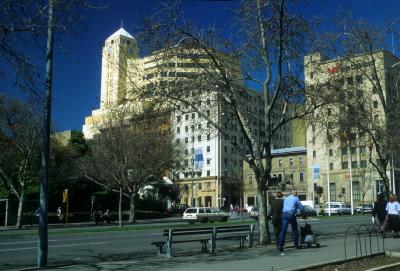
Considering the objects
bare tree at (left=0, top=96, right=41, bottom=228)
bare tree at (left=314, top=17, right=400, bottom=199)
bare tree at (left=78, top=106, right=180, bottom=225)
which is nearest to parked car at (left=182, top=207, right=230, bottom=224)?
bare tree at (left=78, top=106, right=180, bottom=225)

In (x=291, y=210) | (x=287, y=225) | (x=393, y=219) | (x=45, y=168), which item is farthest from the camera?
(x=393, y=219)

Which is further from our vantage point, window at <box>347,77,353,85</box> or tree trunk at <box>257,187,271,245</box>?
window at <box>347,77,353,85</box>

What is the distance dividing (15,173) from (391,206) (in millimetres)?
36047

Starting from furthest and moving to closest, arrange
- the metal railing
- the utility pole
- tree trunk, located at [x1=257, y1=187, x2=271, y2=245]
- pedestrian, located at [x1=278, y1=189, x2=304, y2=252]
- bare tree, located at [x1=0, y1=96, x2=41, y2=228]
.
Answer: bare tree, located at [x1=0, y1=96, x2=41, y2=228]
tree trunk, located at [x1=257, y1=187, x2=271, y2=245]
pedestrian, located at [x1=278, y1=189, x2=304, y2=252]
the metal railing
the utility pole

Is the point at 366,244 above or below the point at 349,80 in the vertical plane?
below

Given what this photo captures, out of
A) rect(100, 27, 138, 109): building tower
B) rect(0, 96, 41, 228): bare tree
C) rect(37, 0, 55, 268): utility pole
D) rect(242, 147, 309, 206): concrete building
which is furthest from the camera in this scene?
rect(242, 147, 309, 206): concrete building

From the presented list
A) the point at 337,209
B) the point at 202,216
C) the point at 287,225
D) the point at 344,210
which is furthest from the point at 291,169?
the point at 287,225

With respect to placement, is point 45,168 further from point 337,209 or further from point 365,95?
point 337,209

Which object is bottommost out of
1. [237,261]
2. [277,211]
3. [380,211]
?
[237,261]

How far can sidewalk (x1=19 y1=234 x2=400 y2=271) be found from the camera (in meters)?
11.5

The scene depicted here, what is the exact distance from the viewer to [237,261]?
41.9 feet

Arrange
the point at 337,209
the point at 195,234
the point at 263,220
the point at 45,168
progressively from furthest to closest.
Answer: the point at 337,209 < the point at 263,220 < the point at 195,234 < the point at 45,168

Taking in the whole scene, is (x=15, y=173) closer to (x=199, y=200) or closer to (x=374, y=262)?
(x=374, y=262)

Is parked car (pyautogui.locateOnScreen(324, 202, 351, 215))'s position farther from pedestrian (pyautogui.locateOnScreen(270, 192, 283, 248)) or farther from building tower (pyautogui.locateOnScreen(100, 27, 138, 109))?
building tower (pyautogui.locateOnScreen(100, 27, 138, 109))
